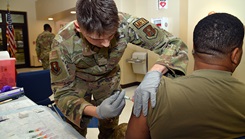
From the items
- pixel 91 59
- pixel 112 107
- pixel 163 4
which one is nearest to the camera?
pixel 112 107

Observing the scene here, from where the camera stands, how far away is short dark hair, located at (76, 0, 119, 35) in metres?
0.87

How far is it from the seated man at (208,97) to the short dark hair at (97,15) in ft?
1.24

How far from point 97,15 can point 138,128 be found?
20.3 inches

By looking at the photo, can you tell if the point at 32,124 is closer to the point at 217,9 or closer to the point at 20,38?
the point at 217,9

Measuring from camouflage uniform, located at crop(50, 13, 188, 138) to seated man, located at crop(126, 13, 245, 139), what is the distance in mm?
314

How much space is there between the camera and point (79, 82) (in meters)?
1.28

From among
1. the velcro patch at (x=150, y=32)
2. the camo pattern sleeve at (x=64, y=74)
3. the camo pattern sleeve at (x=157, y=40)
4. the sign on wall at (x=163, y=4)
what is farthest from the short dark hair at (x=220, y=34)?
the sign on wall at (x=163, y=4)

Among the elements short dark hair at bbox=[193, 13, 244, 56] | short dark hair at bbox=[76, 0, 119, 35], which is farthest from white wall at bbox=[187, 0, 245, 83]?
short dark hair at bbox=[76, 0, 119, 35]

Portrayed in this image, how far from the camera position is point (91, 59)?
1.18 meters

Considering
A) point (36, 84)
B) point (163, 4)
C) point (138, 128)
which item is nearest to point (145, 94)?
point (138, 128)

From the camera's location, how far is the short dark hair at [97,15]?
87cm

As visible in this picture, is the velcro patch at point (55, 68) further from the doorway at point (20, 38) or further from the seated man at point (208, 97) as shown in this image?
the doorway at point (20, 38)

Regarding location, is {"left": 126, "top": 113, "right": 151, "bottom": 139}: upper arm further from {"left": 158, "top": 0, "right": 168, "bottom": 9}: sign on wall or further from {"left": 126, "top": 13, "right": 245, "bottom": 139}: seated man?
{"left": 158, "top": 0, "right": 168, "bottom": 9}: sign on wall

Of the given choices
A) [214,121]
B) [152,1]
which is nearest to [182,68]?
[214,121]
